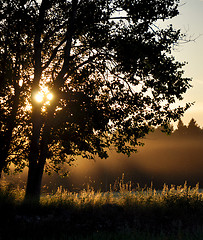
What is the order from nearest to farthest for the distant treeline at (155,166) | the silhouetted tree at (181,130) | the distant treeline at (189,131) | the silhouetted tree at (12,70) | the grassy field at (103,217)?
the grassy field at (103,217), the silhouetted tree at (12,70), the distant treeline at (155,166), the distant treeline at (189,131), the silhouetted tree at (181,130)

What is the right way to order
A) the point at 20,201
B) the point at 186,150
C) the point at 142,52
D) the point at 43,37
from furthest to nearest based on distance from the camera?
the point at 186,150 → the point at 43,37 → the point at 142,52 → the point at 20,201

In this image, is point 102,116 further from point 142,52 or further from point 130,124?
point 142,52

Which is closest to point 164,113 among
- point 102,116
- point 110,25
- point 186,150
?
point 102,116

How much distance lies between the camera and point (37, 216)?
9.03m

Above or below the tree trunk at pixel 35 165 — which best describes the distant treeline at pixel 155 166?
above

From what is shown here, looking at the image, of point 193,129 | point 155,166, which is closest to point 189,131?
point 193,129

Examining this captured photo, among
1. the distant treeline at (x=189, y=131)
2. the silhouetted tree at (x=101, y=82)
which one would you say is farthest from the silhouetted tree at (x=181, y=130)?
the silhouetted tree at (x=101, y=82)

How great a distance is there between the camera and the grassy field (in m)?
8.08

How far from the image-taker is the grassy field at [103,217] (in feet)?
26.5

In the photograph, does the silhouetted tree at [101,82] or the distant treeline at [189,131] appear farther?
the distant treeline at [189,131]

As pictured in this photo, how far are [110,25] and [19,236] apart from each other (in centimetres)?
886

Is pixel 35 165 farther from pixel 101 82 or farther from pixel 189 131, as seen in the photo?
pixel 189 131

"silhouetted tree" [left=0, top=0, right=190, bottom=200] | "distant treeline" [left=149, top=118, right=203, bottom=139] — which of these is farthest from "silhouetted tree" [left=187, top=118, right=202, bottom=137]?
"silhouetted tree" [left=0, top=0, right=190, bottom=200]

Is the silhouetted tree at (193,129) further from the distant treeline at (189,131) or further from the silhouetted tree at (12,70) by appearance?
the silhouetted tree at (12,70)
